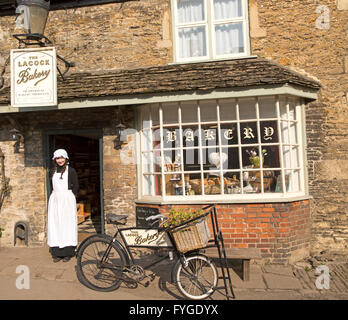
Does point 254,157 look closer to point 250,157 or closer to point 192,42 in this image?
point 250,157

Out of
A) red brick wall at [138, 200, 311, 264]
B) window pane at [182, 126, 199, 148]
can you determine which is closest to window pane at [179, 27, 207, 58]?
window pane at [182, 126, 199, 148]

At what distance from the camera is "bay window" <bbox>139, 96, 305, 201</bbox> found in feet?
21.7

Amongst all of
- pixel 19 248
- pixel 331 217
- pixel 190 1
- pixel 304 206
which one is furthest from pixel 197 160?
pixel 19 248

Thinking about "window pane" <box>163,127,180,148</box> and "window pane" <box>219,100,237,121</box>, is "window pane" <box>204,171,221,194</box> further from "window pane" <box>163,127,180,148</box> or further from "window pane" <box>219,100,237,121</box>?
"window pane" <box>219,100,237,121</box>

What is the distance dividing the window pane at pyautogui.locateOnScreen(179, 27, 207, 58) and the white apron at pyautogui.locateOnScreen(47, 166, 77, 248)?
3.58 m

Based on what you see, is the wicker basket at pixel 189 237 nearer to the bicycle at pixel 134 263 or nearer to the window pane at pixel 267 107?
the bicycle at pixel 134 263

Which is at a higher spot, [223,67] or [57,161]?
[223,67]

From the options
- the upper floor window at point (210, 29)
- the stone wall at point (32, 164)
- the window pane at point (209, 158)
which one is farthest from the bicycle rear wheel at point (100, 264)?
the upper floor window at point (210, 29)

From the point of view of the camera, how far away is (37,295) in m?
4.96

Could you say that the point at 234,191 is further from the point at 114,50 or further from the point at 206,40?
the point at 114,50

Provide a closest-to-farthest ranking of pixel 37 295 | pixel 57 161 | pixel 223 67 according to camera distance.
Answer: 1. pixel 37 295
2. pixel 57 161
3. pixel 223 67

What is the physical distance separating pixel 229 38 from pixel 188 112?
1.92 m

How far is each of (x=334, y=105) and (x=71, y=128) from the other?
549 cm

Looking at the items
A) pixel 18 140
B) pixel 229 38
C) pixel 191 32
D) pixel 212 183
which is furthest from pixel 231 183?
pixel 18 140
